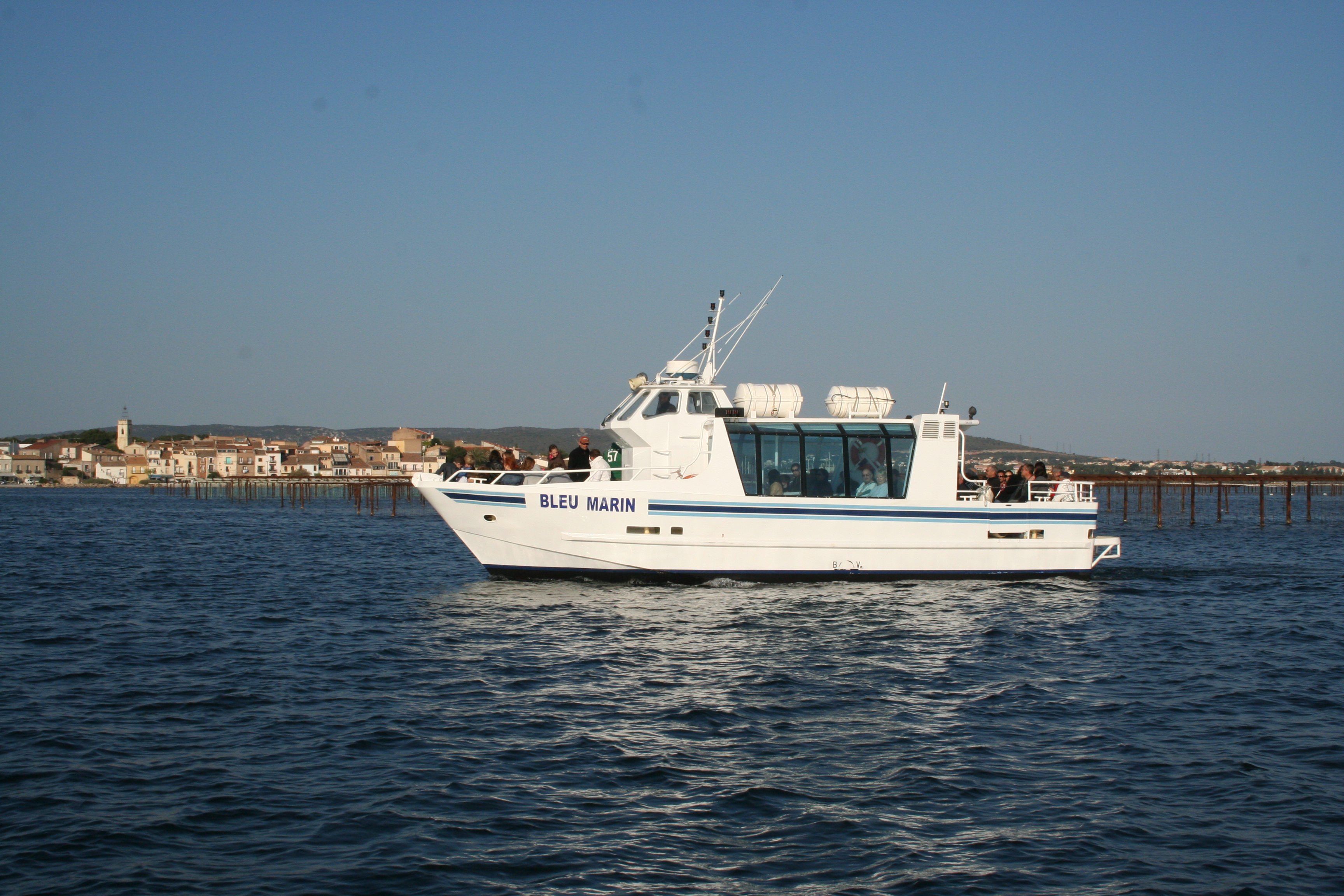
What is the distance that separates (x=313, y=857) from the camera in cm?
702

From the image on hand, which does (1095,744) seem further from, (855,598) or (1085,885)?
(855,598)

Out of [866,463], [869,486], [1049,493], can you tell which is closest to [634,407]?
[866,463]

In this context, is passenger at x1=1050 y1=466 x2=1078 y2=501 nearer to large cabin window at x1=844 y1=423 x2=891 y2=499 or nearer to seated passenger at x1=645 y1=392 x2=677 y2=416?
large cabin window at x1=844 y1=423 x2=891 y2=499

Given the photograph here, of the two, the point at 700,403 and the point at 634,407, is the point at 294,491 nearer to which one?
the point at 634,407

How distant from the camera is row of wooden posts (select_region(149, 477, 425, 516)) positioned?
88.0 metres

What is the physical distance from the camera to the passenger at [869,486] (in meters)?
20.4

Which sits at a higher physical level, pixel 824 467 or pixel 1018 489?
pixel 824 467

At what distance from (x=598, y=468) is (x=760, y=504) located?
333cm

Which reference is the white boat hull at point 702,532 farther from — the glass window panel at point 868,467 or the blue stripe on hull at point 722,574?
the glass window panel at point 868,467

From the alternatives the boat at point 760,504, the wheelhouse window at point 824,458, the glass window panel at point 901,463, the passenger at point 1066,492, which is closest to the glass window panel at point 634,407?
the boat at point 760,504

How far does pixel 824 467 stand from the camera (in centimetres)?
2033

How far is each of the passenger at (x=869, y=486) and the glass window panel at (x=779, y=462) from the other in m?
1.30

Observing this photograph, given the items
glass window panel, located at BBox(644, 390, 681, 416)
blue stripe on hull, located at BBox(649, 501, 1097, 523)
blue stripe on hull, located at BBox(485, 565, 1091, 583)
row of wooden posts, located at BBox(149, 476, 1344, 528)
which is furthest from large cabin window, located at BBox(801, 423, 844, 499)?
row of wooden posts, located at BBox(149, 476, 1344, 528)

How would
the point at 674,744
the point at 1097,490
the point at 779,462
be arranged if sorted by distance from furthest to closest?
the point at 1097,490 < the point at 779,462 < the point at 674,744
